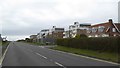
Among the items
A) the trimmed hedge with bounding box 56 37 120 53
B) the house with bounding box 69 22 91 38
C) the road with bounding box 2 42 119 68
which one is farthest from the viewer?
the house with bounding box 69 22 91 38

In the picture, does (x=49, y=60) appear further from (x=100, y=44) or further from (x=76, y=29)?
(x=76, y=29)

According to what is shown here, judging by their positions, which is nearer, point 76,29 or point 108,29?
point 108,29

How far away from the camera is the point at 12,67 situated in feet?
52.6

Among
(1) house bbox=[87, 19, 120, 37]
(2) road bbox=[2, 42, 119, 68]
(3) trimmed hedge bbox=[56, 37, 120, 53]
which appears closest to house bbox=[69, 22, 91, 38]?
(1) house bbox=[87, 19, 120, 37]

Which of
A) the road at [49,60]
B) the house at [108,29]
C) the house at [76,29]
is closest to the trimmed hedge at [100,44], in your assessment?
the road at [49,60]

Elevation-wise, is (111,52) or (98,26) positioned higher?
(98,26)

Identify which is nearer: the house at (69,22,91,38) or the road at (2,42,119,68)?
the road at (2,42,119,68)

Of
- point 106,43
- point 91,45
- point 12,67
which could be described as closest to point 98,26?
point 91,45

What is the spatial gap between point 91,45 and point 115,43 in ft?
31.1

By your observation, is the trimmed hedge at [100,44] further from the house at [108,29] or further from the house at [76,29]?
the house at [76,29]

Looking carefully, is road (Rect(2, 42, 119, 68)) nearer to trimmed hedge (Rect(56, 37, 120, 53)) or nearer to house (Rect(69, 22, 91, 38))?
trimmed hedge (Rect(56, 37, 120, 53))

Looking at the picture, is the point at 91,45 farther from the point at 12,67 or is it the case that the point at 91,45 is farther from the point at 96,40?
the point at 12,67

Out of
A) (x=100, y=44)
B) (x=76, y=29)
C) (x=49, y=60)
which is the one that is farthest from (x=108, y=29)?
(x=49, y=60)

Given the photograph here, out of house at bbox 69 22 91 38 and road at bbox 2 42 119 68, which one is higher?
house at bbox 69 22 91 38
